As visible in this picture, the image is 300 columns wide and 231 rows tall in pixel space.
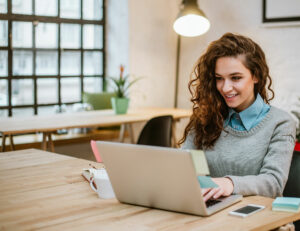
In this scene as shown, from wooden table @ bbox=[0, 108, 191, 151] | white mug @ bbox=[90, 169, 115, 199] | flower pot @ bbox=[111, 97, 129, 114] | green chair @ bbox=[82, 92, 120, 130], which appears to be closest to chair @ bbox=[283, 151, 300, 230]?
white mug @ bbox=[90, 169, 115, 199]

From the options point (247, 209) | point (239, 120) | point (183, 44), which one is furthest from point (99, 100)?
point (247, 209)

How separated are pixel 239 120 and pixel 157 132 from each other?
5.70ft

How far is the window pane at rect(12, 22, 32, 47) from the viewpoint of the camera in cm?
512

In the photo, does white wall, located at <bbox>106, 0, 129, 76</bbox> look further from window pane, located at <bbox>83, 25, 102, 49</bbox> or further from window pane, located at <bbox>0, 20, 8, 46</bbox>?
window pane, located at <bbox>0, 20, 8, 46</bbox>

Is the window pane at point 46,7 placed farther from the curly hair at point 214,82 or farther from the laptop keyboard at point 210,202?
the laptop keyboard at point 210,202

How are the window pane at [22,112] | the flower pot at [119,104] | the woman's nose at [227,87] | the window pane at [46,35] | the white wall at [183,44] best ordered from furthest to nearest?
the window pane at [46,35], the window pane at [22,112], the white wall at [183,44], the flower pot at [119,104], the woman's nose at [227,87]

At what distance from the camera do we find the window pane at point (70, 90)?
18.3 ft

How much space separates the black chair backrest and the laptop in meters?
2.10

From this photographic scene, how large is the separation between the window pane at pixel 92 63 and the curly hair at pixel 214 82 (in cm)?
356

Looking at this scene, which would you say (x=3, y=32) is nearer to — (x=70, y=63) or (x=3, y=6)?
(x=3, y=6)

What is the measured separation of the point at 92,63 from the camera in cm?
583

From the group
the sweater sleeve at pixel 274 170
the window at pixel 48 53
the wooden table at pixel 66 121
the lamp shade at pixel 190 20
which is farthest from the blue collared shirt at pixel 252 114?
the window at pixel 48 53

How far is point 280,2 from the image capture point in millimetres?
5004

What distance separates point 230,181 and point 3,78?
12.4 ft
